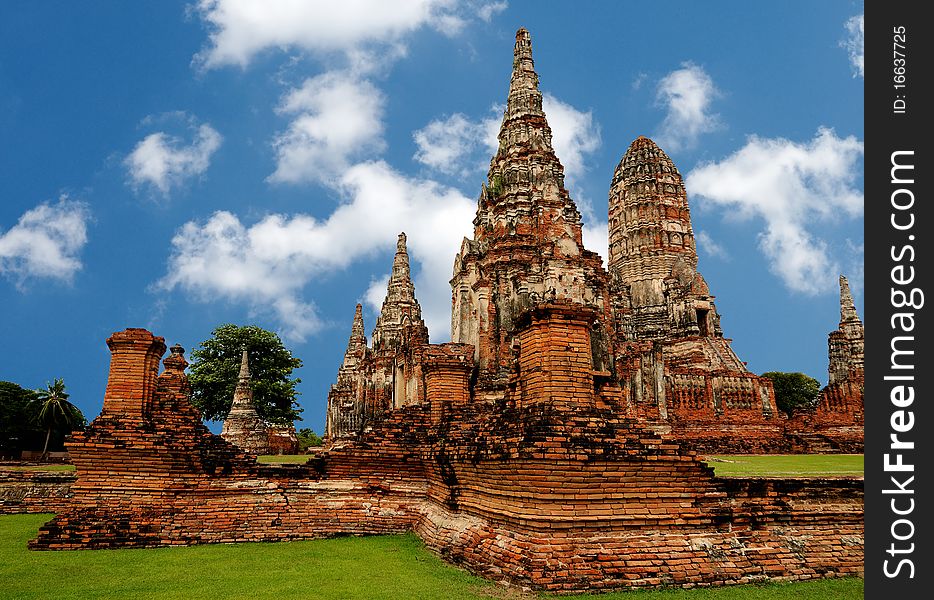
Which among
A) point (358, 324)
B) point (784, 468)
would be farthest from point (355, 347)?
point (784, 468)

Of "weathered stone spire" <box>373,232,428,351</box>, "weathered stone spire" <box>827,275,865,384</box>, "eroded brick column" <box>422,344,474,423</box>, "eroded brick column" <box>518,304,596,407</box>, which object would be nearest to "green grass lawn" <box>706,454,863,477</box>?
"eroded brick column" <box>518,304,596,407</box>

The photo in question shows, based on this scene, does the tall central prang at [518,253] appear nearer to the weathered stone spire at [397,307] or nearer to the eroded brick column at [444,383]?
the eroded brick column at [444,383]

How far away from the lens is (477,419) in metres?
11.1

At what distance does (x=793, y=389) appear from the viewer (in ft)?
184

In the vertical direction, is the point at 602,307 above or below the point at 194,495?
above

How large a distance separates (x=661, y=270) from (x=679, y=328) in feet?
15.3

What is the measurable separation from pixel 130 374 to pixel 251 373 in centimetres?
3550

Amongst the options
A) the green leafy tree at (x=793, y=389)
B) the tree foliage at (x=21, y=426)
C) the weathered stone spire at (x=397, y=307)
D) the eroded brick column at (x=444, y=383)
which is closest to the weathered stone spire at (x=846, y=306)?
the green leafy tree at (x=793, y=389)

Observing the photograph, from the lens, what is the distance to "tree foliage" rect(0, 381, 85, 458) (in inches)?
1684

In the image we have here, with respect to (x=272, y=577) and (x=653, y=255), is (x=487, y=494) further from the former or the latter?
(x=653, y=255)

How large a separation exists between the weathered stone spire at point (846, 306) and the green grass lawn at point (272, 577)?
43.6 m

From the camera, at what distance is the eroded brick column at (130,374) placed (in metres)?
10.3
